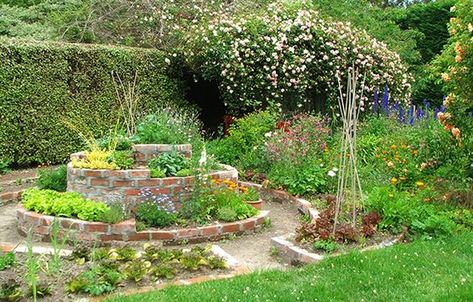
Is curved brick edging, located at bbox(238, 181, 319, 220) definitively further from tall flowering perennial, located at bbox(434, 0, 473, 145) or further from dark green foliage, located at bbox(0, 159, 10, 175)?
dark green foliage, located at bbox(0, 159, 10, 175)

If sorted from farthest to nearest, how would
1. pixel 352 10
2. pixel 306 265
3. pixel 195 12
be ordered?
pixel 352 10 < pixel 195 12 < pixel 306 265

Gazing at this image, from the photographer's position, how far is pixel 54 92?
1062 centimetres

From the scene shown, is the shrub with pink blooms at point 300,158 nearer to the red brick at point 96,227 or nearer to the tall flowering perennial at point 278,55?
the tall flowering perennial at point 278,55

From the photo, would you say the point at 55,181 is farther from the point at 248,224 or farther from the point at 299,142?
the point at 299,142

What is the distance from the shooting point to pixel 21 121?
10.1 m

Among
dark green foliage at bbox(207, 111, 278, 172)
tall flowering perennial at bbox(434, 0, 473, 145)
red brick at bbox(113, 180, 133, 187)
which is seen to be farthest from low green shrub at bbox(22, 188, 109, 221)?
tall flowering perennial at bbox(434, 0, 473, 145)

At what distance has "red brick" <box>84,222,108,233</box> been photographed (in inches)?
248

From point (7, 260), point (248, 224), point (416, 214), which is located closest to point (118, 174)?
point (248, 224)

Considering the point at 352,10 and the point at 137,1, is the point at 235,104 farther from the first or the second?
the point at 352,10

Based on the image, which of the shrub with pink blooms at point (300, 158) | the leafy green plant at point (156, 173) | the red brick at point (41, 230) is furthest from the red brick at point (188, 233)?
the shrub with pink blooms at point (300, 158)

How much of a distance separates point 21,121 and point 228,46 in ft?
14.3

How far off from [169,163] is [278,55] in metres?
5.62

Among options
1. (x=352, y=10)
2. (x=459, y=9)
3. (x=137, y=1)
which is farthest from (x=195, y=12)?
(x=459, y=9)

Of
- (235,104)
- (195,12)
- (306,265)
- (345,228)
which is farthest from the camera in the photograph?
(195,12)
